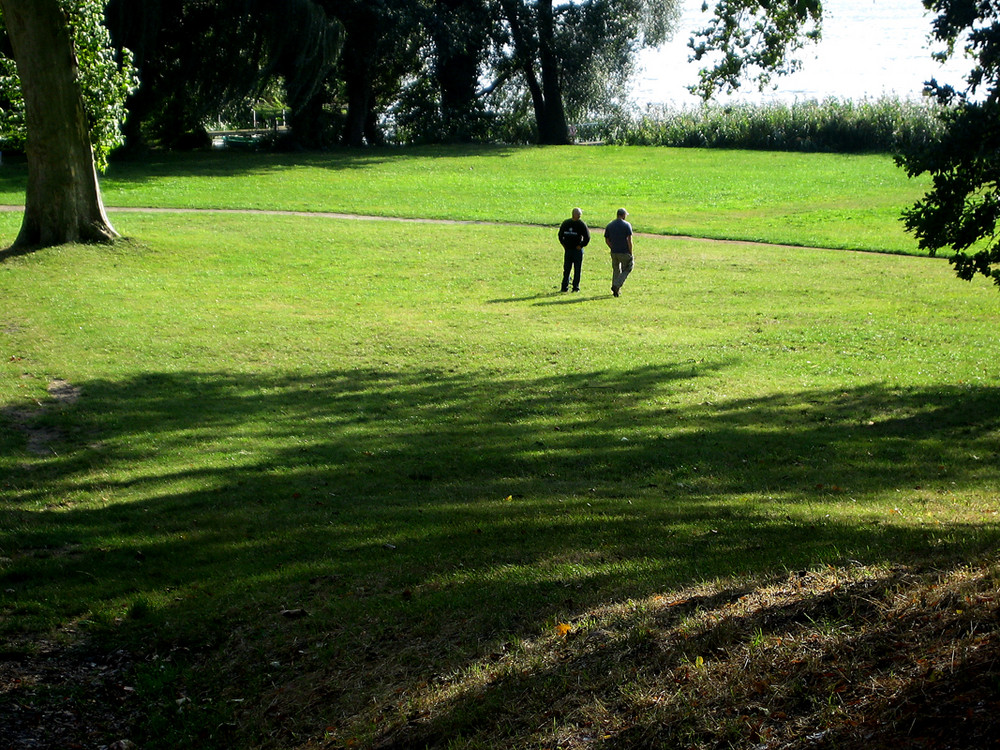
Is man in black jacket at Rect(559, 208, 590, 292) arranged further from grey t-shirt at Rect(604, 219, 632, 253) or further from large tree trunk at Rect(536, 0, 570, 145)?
large tree trunk at Rect(536, 0, 570, 145)

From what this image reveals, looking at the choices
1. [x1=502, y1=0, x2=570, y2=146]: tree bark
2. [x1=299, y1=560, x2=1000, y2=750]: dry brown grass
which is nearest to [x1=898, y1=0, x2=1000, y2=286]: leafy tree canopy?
[x1=299, y1=560, x2=1000, y2=750]: dry brown grass

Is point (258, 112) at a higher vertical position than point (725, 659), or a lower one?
higher

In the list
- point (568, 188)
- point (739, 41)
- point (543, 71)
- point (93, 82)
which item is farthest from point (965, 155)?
point (543, 71)

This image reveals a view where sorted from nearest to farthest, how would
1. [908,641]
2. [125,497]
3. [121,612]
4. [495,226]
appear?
[908,641], [121,612], [125,497], [495,226]

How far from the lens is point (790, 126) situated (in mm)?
59125

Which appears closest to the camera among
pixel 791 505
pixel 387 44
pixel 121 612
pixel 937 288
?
pixel 121 612

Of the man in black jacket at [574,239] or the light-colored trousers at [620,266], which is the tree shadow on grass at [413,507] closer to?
the light-colored trousers at [620,266]

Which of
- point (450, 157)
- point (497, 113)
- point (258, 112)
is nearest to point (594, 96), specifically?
point (497, 113)

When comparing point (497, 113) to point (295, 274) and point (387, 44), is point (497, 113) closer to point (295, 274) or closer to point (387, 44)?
point (387, 44)

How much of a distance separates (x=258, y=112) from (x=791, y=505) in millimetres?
76232

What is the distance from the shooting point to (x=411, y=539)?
26.3ft

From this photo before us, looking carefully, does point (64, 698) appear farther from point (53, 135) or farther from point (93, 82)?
point (93, 82)

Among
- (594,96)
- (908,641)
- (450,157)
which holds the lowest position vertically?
(908,641)

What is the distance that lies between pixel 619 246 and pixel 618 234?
307 millimetres
